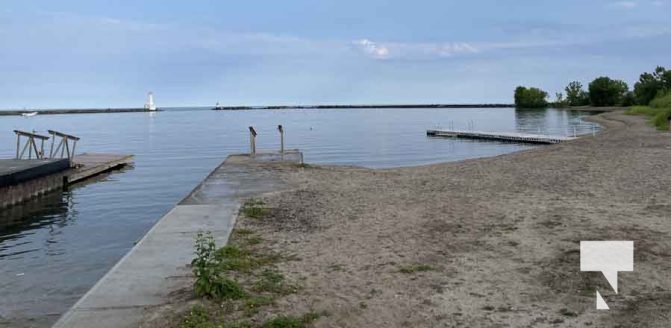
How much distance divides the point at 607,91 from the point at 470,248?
17026cm

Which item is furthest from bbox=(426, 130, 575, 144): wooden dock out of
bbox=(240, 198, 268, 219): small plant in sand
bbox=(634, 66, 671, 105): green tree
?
bbox=(634, 66, 671, 105): green tree

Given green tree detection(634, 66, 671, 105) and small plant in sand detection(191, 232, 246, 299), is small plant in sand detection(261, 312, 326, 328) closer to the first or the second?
small plant in sand detection(191, 232, 246, 299)

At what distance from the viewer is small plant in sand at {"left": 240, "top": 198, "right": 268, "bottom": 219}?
468 inches

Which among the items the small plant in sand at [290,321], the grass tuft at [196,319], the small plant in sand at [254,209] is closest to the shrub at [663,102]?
the small plant in sand at [254,209]

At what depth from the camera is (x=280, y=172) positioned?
20.8 m

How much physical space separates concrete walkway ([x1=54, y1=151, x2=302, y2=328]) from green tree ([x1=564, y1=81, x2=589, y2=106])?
188298 mm

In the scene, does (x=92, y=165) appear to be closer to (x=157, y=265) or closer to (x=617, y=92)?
(x=157, y=265)

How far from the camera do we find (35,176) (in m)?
20.8

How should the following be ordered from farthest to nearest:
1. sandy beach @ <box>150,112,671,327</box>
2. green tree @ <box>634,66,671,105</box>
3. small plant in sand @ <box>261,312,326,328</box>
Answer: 1. green tree @ <box>634,66,671,105</box>
2. sandy beach @ <box>150,112,671,327</box>
3. small plant in sand @ <box>261,312,326,328</box>

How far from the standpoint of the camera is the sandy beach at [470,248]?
602 centimetres

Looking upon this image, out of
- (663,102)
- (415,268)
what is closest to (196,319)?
(415,268)

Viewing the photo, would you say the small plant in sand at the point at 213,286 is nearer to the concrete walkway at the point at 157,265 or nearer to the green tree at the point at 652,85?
the concrete walkway at the point at 157,265

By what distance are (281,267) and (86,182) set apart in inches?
804

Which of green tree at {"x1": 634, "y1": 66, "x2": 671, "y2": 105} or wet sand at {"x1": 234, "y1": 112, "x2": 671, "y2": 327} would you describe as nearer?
wet sand at {"x1": 234, "y1": 112, "x2": 671, "y2": 327}
